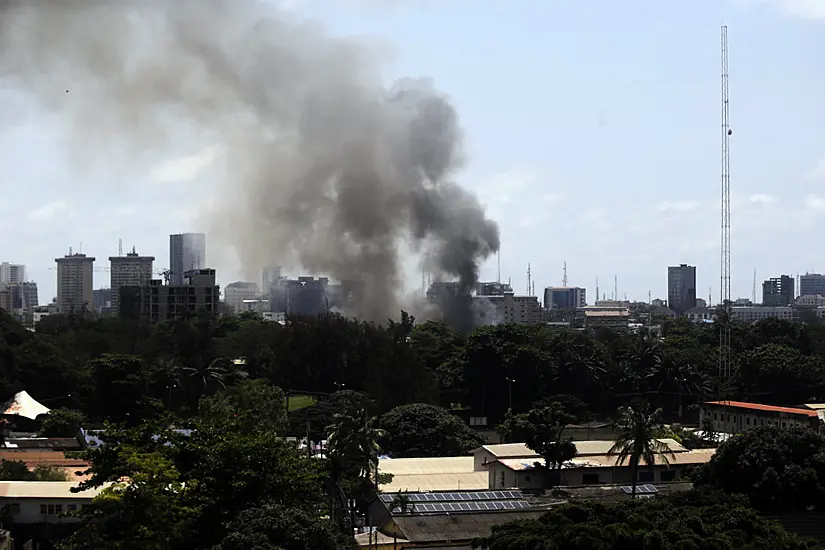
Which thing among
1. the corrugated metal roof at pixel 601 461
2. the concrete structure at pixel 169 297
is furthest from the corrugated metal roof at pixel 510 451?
the concrete structure at pixel 169 297

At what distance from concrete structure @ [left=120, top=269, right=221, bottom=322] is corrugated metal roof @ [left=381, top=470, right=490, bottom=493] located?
71.4 meters

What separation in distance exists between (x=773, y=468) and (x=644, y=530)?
9431 mm

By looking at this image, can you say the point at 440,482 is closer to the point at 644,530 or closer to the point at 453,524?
the point at 453,524

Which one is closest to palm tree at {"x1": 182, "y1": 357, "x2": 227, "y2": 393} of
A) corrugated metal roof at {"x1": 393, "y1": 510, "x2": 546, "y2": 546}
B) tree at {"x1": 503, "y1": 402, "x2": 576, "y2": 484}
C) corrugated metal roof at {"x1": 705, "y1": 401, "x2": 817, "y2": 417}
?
tree at {"x1": 503, "y1": 402, "x2": 576, "y2": 484}

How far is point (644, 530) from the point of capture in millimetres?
21266

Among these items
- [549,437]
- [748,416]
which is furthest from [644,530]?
[748,416]

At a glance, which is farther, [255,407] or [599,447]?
[599,447]

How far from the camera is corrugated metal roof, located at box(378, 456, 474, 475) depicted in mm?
39125

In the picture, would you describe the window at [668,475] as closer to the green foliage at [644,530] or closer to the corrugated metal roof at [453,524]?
the corrugated metal roof at [453,524]

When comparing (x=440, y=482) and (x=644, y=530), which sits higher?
(x=644, y=530)

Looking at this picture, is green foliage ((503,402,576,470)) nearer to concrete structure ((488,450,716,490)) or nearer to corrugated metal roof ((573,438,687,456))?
concrete structure ((488,450,716,490))

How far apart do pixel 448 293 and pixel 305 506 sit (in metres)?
82.7

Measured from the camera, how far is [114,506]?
67.6ft

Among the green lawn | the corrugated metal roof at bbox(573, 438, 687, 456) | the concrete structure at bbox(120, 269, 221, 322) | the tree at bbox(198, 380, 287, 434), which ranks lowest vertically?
the corrugated metal roof at bbox(573, 438, 687, 456)
